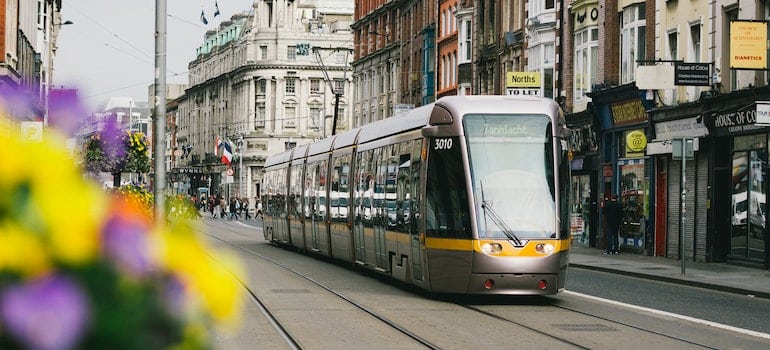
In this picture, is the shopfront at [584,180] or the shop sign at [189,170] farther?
the shop sign at [189,170]

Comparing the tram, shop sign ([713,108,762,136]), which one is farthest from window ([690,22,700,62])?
the tram

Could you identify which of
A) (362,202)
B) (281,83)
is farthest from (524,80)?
(281,83)

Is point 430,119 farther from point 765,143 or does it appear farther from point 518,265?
point 765,143

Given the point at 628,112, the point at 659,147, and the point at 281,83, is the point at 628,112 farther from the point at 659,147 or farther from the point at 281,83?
the point at 281,83

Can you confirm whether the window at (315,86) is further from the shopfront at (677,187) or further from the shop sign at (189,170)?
the shopfront at (677,187)

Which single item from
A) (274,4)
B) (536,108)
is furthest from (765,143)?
(274,4)

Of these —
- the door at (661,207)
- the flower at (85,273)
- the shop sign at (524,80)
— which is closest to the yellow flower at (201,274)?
the flower at (85,273)

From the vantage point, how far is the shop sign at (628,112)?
4047 centimetres

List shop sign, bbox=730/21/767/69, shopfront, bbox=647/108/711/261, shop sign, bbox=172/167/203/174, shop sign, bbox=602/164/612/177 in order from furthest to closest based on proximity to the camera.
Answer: shop sign, bbox=172/167/203/174 < shop sign, bbox=602/164/612/177 < shopfront, bbox=647/108/711/261 < shop sign, bbox=730/21/767/69

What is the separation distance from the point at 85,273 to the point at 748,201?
106ft

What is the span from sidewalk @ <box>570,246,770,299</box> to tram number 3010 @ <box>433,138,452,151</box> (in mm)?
7095

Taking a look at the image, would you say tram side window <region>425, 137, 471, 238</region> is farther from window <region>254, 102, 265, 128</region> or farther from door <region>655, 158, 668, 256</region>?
window <region>254, 102, 265, 128</region>

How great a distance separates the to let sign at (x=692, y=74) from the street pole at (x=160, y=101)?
14012 mm

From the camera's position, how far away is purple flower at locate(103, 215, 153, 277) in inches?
61.2
